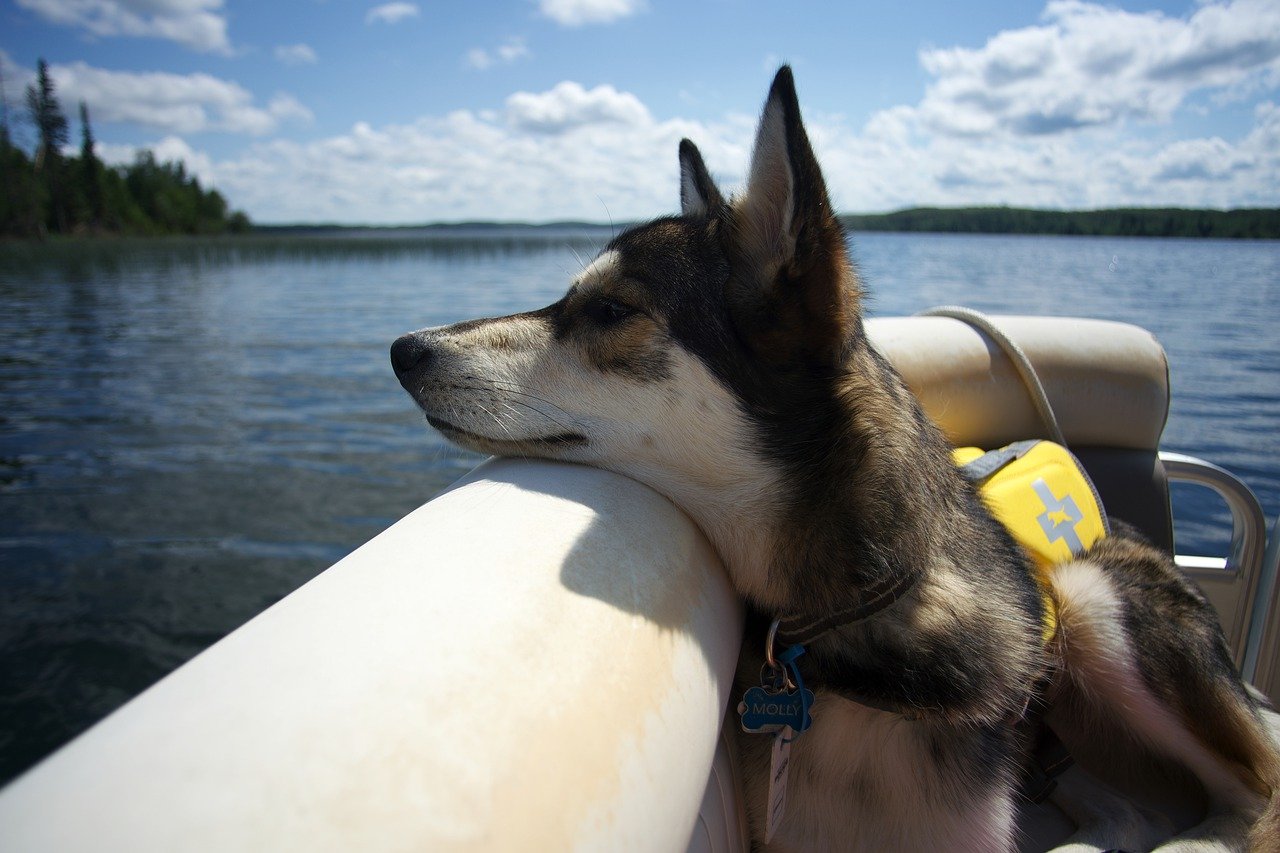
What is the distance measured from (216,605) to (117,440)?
641cm

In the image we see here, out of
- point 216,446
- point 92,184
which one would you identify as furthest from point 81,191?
point 216,446

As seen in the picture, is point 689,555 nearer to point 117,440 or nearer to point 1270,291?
point 117,440

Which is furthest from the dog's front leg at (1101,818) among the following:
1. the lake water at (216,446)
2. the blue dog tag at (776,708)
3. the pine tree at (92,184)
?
the pine tree at (92,184)

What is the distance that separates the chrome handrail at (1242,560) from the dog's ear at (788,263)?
3.20 metres

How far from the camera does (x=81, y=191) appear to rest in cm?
8738

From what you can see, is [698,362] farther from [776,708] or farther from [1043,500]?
[1043,500]

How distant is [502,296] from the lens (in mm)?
30938

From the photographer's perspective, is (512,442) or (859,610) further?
(512,442)

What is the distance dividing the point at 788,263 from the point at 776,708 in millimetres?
1324

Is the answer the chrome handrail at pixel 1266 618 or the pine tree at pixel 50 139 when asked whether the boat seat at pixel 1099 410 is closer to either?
the chrome handrail at pixel 1266 618

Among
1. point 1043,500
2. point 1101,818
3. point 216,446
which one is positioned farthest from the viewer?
point 216,446

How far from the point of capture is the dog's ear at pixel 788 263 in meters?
2.19

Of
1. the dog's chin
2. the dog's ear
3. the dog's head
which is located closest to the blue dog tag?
the dog's head

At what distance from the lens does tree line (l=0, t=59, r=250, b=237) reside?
76188 mm
